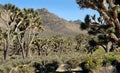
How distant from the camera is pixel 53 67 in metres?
25.8

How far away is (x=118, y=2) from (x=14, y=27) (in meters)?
19.8

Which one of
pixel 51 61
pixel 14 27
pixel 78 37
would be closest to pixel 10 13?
pixel 14 27

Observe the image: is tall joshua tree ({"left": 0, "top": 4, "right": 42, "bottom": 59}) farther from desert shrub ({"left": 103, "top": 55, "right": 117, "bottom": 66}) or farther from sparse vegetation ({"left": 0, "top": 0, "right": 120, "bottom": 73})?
desert shrub ({"left": 103, "top": 55, "right": 117, "bottom": 66})

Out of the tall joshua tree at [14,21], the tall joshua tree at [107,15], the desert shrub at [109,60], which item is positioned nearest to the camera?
the tall joshua tree at [107,15]

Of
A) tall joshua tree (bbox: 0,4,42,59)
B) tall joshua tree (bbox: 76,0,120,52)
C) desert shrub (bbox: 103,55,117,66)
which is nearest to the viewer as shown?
tall joshua tree (bbox: 76,0,120,52)

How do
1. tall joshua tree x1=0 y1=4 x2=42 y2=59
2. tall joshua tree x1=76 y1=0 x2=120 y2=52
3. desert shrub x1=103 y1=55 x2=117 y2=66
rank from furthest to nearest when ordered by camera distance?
tall joshua tree x1=0 y1=4 x2=42 y2=59
desert shrub x1=103 y1=55 x2=117 y2=66
tall joshua tree x1=76 y1=0 x2=120 y2=52

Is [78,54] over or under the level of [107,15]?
under

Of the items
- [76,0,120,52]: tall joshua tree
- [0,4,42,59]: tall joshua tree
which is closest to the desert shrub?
[76,0,120,52]: tall joshua tree

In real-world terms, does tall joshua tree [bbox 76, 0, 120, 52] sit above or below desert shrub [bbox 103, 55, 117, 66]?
above

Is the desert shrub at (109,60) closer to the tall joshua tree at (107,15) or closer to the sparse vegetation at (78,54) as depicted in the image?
the sparse vegetation at (78,54)

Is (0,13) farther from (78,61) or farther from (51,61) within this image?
(78,61)

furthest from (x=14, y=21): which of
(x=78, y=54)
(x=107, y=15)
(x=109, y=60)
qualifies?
(x=107, y=15)

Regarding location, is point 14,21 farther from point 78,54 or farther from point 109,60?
point 109,60

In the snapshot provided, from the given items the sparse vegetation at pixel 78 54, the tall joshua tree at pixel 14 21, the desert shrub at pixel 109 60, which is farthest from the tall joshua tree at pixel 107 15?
the tall joshua tree at pixel 14 21
